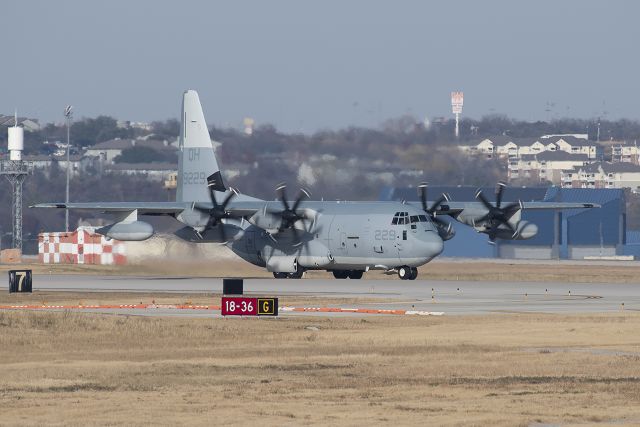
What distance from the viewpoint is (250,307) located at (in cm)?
3591

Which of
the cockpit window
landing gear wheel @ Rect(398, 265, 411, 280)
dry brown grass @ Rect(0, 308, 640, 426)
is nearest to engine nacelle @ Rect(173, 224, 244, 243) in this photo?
the cockpit window

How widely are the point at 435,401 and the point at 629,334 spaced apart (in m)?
12.6

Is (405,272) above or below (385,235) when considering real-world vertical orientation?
below

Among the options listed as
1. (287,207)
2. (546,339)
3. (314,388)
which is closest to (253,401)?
(314,388)

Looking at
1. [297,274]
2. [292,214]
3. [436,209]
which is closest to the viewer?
[292,214]

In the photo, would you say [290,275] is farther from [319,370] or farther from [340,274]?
[319,370]

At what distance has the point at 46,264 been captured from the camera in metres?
78.7

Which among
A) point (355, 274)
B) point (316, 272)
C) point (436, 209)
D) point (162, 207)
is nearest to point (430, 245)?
point (436, 209)

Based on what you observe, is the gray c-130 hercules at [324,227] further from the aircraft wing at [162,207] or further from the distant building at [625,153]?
the distant building at [625,153]

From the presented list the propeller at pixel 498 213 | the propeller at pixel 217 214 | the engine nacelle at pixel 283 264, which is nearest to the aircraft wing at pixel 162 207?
the propeller at pixel 217 214

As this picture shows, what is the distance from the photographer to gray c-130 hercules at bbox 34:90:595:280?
56250mm

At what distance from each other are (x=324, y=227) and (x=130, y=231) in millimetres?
8870

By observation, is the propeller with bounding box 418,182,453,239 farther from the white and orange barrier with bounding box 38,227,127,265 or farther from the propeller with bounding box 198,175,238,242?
the white and orange barrier with bounding box 38,227,127,265

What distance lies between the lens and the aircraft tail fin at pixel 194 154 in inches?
2507
